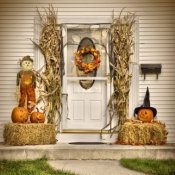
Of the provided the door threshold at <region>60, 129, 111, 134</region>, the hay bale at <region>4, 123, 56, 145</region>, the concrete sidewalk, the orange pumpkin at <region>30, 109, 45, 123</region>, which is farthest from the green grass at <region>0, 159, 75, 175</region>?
the door threshold at <region>60, 129, 111, 134</region>

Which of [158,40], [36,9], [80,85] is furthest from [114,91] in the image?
[36,9]

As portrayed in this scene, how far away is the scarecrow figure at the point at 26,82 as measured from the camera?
30.9 ft

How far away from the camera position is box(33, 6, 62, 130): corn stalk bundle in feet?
31.4

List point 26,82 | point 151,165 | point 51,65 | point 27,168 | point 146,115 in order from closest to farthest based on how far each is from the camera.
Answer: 1. point 27,168
2. point 151,165
3. point 146,115
4. point 26,82
5. point 51,65

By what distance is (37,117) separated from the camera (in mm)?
9031

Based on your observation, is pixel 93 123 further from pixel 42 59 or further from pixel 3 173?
pixel 3 173

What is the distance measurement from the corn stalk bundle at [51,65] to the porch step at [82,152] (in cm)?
131

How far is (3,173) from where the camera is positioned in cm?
673

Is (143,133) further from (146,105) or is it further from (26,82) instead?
(26,82)

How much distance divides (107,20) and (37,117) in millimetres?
2490

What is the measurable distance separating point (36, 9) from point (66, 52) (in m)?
1.09

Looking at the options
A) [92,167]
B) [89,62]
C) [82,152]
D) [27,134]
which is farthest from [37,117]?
Result: [92,167]

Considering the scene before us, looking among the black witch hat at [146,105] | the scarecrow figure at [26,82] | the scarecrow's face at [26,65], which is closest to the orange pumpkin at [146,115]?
the black witch hat at [146,105]

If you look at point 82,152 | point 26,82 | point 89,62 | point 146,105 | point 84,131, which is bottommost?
point 82,152
